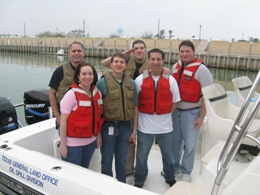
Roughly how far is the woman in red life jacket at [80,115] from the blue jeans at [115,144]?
128 mm

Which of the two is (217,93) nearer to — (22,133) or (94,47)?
(22,133)

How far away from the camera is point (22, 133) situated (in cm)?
253

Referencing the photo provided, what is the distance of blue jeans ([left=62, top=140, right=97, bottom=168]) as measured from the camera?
2158mm

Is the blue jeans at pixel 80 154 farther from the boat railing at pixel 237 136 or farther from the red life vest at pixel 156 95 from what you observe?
the boat railing at pixel 237 136

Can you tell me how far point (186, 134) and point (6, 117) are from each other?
200 cm

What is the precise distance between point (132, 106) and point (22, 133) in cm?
106

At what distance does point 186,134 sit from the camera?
8.58ft

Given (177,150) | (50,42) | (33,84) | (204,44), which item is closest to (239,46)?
(204,44)

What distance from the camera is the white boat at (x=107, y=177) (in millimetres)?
1254

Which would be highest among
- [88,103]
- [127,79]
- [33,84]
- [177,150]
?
[127,79]

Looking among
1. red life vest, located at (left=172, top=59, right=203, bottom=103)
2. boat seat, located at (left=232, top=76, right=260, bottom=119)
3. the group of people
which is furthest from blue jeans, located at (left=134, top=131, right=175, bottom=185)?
boat seat, located at (left=232, top=76, right=260, bottom=119)

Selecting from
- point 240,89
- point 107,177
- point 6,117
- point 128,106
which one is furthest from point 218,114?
point 6,117

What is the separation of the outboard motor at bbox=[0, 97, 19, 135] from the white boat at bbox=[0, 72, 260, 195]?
2.03 ft

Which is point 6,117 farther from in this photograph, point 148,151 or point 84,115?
point 148,151
